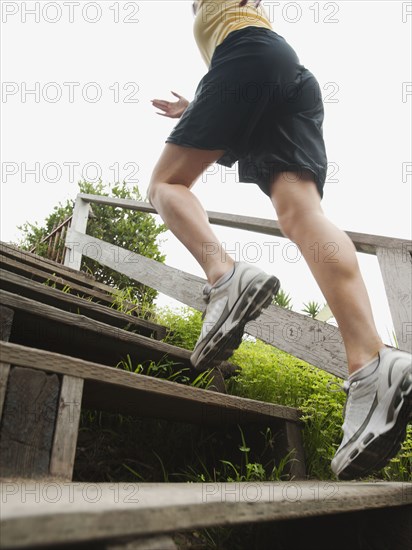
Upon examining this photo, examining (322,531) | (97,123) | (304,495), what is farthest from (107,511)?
(97,123)

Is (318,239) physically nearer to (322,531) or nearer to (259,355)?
(322,531)

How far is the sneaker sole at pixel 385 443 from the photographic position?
910 mm

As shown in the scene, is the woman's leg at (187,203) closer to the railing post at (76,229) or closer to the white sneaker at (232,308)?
the white sneaker at (232,308)

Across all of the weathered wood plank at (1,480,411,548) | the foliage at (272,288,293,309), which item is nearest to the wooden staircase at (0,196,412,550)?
the weathered wood plank at (1,480,411,548)

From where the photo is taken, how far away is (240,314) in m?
1.13

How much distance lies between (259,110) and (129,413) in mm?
1013

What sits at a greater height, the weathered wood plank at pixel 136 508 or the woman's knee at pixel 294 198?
the woman's knee at pixel 294 198

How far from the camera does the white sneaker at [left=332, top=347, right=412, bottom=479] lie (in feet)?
3.00

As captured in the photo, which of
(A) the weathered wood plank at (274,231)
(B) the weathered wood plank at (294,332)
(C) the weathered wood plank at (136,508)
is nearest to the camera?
(C) the weathered wood plank at (136,508)

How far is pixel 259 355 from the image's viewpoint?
6.64 ft

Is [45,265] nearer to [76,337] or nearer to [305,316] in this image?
[76,337]

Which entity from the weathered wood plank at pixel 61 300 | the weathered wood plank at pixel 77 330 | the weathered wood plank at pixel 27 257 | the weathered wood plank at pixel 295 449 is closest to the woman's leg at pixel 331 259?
the weathered wood plank at pixel 295 449

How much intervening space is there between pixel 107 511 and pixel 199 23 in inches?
59.8

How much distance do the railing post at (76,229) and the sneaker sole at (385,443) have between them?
112 inches
